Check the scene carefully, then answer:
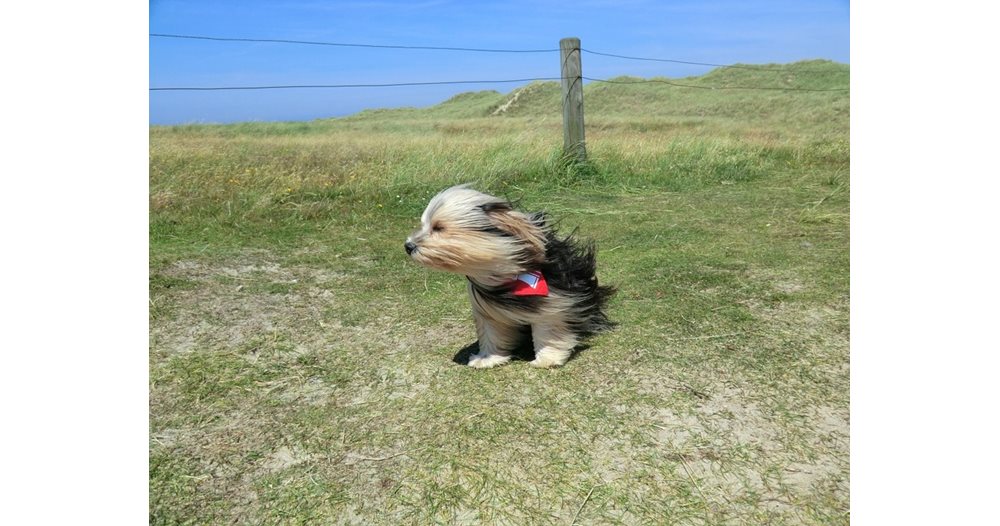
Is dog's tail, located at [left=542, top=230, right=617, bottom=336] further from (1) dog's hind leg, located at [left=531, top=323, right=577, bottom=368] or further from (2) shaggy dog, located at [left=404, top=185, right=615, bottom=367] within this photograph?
(1) dog's hind leg, located at [left=531, top=323, right=577, bottom=368]

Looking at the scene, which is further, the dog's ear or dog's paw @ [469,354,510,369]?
dog's paw @ [469,354,510,369]

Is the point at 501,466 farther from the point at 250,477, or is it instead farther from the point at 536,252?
the point at 536,252

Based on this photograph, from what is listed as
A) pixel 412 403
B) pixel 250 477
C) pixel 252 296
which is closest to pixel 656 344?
pixel 412 403

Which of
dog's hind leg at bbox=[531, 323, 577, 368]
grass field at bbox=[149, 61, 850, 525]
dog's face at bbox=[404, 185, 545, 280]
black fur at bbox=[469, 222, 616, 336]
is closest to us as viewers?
grass field at bbox=[149, 61, 850, 525]

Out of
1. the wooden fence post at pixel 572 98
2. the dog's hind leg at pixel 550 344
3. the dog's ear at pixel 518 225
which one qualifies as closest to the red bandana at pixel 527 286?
the dog's ear at pixel 518 225

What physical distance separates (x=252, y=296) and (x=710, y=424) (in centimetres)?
342

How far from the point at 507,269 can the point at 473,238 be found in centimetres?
25

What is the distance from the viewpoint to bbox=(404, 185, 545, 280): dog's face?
3547 millimetres

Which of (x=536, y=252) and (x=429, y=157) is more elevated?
(x=429, y=157)

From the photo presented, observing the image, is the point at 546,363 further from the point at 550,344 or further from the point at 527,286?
the point at 527,286

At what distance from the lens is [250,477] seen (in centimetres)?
292

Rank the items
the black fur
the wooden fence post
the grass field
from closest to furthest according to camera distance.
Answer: the grass field, the black fur, the wooden fence post

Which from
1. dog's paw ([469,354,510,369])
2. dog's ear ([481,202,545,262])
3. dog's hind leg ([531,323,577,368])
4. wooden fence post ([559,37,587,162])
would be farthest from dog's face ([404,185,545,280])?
wooden fence post ([559,37,587,162])

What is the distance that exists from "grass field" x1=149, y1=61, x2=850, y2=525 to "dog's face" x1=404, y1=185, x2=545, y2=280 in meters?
0.62
